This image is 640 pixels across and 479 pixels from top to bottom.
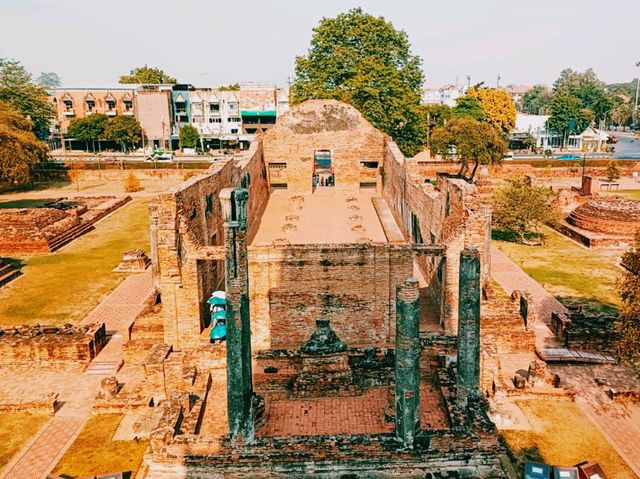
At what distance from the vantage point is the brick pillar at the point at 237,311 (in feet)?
33.8

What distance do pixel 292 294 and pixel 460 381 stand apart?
5.23 m

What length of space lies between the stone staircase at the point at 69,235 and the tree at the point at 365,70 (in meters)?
15.8

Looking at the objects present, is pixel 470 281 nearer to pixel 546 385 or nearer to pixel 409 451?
pixel 409 451

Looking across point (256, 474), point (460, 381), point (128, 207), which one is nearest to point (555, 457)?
point (460, 381)

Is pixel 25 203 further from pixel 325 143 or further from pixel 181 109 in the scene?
pixel 181 109

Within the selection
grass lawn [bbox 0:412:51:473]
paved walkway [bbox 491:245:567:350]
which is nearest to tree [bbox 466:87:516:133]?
paved walkway [bbox 491:245:567:350]

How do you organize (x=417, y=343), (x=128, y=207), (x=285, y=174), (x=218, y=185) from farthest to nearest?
(x=128, y=207)
(x=285, y=174)
(x=218, y=185)
(x=417, y=343)

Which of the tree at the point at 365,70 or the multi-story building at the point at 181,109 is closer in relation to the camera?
the tree at the point at 365,70

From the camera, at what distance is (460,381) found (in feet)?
38.4

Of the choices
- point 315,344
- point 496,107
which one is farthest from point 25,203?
point 496,107

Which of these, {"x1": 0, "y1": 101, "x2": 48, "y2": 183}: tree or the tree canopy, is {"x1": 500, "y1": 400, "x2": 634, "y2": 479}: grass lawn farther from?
the tree canopy

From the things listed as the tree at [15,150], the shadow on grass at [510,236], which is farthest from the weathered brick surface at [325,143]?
the tree at [15,150]

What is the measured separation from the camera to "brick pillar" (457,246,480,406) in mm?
10984

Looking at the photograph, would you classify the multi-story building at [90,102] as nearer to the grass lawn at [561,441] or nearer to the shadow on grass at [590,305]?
the shadow on grass at [590,305]
